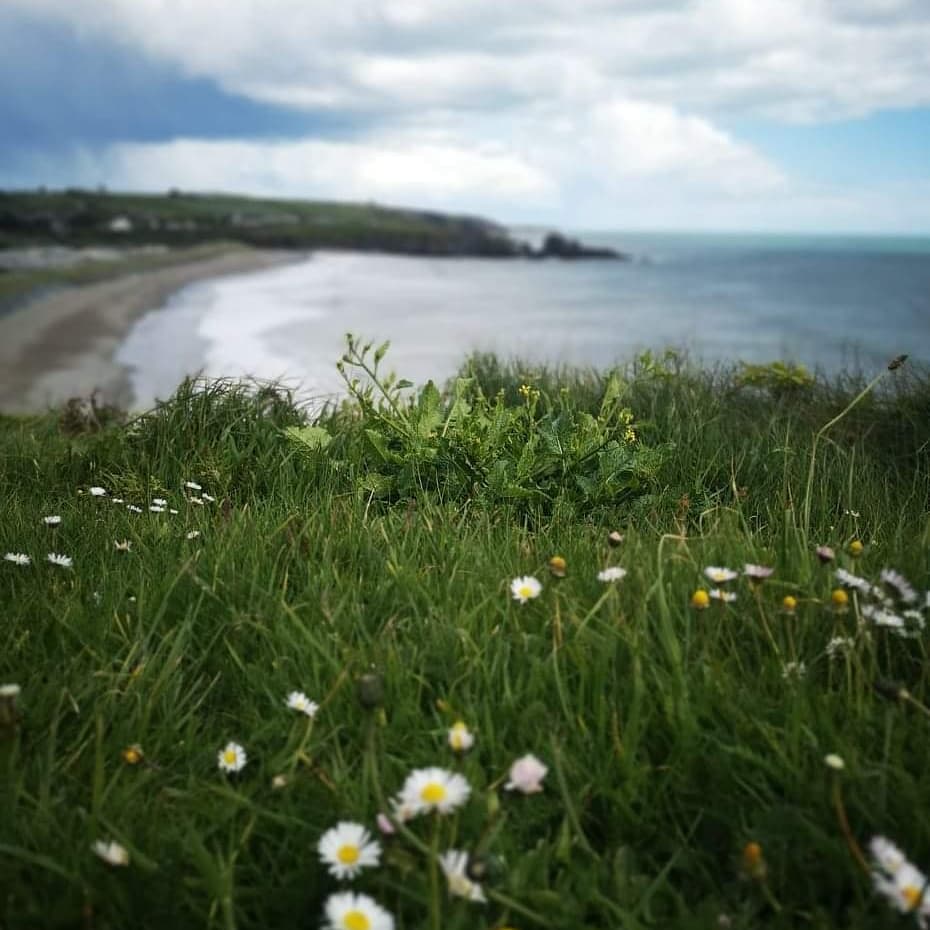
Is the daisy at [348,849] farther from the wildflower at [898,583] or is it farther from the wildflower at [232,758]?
the wildflower at [898,583]

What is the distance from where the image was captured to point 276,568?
9.77ft

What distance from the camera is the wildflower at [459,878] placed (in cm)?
167

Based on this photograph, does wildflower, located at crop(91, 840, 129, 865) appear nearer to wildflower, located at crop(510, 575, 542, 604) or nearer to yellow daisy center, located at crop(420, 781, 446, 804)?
yellow daisy center, located at crop(420, 781, 446, 804)

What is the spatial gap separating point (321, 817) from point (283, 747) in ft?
0.99

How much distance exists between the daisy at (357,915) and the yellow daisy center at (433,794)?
0.19 m

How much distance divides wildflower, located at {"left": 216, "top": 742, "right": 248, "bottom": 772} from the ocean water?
3.57m

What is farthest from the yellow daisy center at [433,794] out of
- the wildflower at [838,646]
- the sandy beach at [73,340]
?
the sandy beach at [73,340]

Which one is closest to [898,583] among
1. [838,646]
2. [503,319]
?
[838,646]

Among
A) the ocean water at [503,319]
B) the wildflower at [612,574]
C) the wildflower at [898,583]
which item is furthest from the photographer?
the ocean water at [503,319]

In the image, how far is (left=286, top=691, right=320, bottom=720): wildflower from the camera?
2234 mm

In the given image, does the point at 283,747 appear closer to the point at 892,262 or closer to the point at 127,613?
the point at 127,613

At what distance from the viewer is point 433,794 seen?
1.75m

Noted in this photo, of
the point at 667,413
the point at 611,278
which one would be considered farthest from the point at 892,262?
the point at 667,413

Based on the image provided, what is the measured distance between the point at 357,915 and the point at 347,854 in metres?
0.15
